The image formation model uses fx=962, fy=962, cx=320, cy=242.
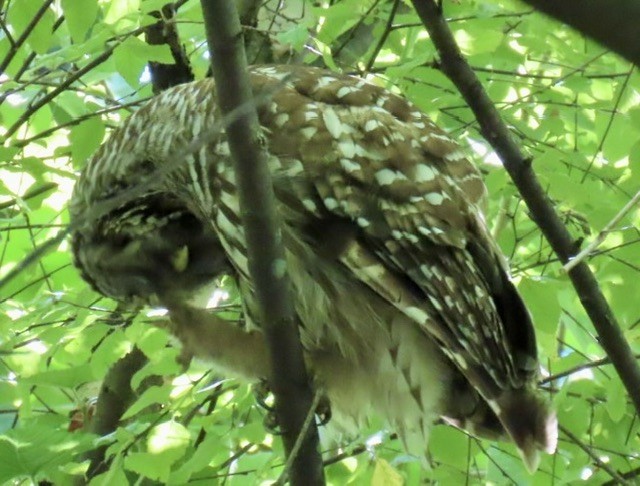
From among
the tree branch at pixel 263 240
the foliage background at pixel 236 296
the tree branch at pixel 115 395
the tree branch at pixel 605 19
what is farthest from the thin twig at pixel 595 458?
the tree branch at pixel 605 19

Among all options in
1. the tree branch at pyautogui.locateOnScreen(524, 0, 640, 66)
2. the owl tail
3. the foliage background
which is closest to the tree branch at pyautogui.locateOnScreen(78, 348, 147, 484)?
the foliage background

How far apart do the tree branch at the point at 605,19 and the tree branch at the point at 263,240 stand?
94 centimetres

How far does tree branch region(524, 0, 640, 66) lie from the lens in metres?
0.47

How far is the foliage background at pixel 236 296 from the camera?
92.8 inches

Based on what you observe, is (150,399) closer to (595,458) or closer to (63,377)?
(63,377)

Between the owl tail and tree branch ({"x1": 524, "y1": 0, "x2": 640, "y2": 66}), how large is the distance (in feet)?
5.22

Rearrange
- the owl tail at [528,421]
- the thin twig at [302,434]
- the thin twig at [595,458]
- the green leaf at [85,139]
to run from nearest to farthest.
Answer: the thin twig at [302,434] → the owl tail at [528,421] → the thin twig at [595,458] → the green leaf at [85,139]

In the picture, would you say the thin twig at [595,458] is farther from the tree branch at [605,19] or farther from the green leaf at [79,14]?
the tree branch at [605,19]

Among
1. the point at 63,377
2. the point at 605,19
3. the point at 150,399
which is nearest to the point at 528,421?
the point at 150,399

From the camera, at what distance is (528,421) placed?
2021 millimetres

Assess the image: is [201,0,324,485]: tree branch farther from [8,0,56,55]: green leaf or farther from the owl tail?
[8,0,56,55]: green leaf

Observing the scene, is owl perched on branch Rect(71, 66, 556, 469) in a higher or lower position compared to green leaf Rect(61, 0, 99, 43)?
lower

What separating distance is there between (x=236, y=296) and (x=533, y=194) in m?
1.13

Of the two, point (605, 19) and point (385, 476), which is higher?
point (605, 19)
